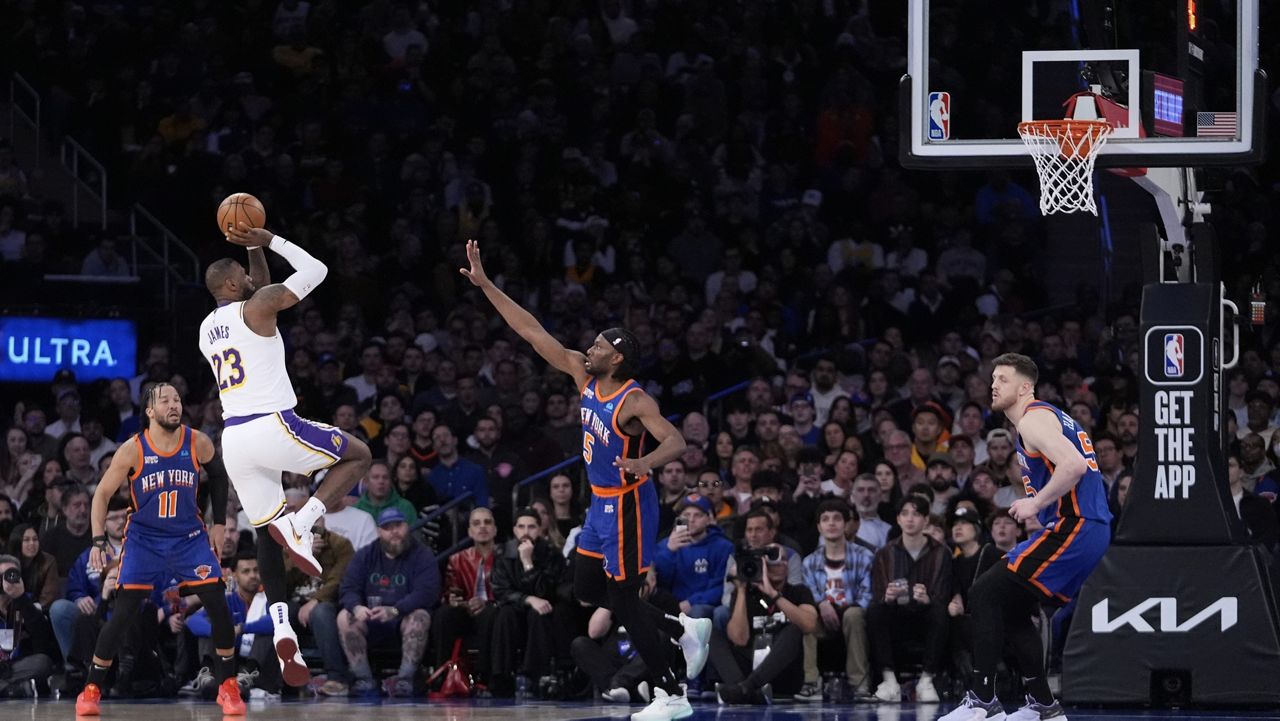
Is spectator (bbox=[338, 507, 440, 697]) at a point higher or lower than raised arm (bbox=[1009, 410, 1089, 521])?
lower

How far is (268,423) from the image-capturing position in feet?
35.2

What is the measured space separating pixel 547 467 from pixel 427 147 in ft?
20.2

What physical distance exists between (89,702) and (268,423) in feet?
7.34

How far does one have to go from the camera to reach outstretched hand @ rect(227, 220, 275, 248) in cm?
1043

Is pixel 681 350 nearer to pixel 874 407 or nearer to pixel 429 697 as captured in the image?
pixel 874 407

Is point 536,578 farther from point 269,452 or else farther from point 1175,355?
point 1175,355

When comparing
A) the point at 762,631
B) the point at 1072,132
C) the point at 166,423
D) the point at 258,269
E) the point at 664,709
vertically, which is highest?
the point at 1072,132

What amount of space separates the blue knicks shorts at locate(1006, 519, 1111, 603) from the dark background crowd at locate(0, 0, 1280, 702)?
2.60 meters

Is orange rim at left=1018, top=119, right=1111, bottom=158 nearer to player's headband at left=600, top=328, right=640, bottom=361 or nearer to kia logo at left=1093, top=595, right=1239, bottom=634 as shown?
player's headband at left=600, top=328, right=640, bottom=361

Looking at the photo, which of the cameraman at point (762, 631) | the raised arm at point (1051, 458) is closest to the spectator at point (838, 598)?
the cameraman at point (762, 631)

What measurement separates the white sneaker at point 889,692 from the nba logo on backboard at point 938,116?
4.04 metres

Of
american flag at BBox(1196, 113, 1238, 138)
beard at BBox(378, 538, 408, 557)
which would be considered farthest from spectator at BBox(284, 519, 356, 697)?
american flag at BBox(1196, 113, 1238, 138)

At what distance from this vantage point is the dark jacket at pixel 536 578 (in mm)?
13891

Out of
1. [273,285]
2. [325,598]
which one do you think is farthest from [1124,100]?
[325,598]
